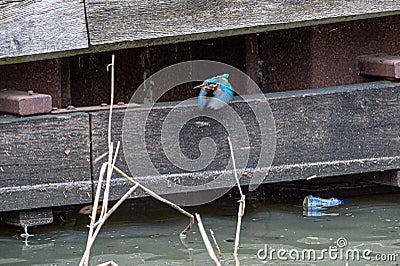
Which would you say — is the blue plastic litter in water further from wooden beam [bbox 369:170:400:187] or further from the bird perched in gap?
the bird perched in gap

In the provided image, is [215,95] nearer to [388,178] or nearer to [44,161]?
[44,161]

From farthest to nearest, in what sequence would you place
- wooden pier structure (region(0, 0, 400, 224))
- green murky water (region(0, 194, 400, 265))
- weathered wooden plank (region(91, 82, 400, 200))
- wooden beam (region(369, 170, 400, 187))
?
wooden beam (region(369, 170, 400, 187)) → weathered wooden plank (region(91, 82, 400, 200)) → wooden pier structure (region(0, 0, 400, 224)) → green murky water (region(0, 194, 400, 265))

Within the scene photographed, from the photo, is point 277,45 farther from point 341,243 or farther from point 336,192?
point 341,243

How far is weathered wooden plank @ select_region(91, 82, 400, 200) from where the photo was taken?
453 centimetres

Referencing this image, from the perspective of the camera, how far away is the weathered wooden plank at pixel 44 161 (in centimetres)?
428

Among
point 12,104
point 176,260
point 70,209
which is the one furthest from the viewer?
point 70,209

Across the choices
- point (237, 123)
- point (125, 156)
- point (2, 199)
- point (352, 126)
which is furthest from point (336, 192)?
point (2, 199)

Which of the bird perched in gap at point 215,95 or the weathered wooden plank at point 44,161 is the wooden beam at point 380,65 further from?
the weathered wooden plank at point 44,161

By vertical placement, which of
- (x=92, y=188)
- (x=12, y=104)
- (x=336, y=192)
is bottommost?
(x=336, y=192)

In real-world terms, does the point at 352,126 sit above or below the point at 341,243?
above

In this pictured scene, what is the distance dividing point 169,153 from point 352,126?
111 cm

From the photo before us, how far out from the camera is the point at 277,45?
564 centimetres

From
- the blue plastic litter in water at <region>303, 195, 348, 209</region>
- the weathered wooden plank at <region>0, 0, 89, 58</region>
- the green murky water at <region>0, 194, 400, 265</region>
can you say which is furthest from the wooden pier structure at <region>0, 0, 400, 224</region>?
the blue plastic litter in water at <region>303, 195, 348, 209</region>

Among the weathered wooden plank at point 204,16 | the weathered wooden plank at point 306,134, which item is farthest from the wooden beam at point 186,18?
the weathered wooden plank at point 306,134
